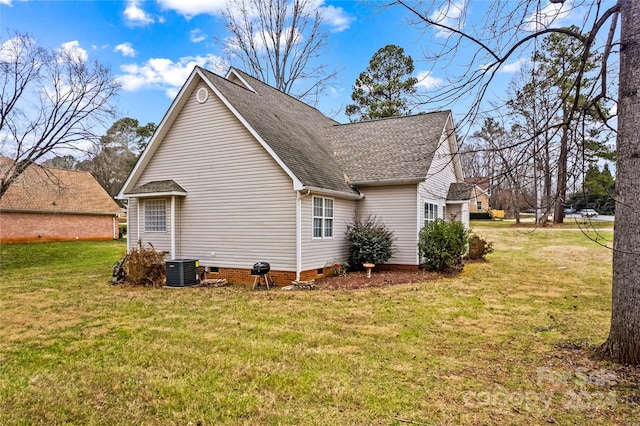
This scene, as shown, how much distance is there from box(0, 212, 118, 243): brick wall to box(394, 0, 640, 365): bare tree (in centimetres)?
2854

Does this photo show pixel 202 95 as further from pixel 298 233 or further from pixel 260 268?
pixel 260 268

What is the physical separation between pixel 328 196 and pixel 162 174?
5.92m

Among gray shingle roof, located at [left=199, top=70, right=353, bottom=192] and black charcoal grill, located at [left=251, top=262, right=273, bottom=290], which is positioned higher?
gray shingle roof, located at [left=199, top=70, right=353, bottom=192]

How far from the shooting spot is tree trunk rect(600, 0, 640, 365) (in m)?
4.76

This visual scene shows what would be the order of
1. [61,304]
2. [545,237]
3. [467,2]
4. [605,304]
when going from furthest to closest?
[545,237] → [61,304] → [605,304] → [467,2]

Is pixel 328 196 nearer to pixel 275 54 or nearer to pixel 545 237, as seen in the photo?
pixel 275 54

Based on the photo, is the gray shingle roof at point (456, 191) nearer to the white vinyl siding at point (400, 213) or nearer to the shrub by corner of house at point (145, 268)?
the white vinyl siding at point (400, 213)

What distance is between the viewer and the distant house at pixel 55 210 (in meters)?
24.7

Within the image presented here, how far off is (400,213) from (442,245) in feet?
5.92

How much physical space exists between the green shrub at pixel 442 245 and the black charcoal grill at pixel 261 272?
5278 millimetres

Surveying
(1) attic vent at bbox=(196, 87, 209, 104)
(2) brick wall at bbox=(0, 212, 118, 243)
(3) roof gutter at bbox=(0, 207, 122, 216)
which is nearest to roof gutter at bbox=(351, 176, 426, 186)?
(1) attic vent at bbox=(196, 87, 209, 104)

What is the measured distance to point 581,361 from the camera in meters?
5.15

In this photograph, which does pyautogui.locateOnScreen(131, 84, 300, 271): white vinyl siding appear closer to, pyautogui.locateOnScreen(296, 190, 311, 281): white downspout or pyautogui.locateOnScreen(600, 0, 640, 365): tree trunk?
pyautogui.locateOnScreen(296, 190, 311, 281): white downspout

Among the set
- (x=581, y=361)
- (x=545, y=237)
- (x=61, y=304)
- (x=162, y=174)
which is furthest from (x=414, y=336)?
(x=545, y=237)
